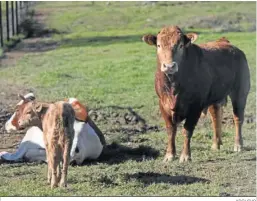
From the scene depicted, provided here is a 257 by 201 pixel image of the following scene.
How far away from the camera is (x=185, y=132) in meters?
11.1

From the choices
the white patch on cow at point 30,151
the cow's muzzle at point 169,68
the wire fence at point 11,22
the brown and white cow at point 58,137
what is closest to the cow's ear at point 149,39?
the cow's muzzle at point 169,68

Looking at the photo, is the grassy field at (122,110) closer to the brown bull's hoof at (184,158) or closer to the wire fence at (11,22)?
the brown bull's hoof at (184,158)

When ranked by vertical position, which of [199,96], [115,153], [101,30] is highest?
[199,96]

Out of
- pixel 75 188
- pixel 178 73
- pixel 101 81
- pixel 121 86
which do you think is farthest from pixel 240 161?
pixel 101 81

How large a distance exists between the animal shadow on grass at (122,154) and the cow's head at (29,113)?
1661 mm

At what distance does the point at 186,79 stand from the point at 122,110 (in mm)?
5260

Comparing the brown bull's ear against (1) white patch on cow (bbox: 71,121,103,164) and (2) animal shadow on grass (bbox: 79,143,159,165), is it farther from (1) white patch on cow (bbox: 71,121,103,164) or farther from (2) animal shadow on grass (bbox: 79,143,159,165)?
(2) animal shadow on grass (bbox: 79,143,159,165)

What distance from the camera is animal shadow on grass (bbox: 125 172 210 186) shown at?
30.7ft

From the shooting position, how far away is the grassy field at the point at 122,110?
9133mm

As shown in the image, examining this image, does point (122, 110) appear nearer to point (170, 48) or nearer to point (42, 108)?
point (170, 48)

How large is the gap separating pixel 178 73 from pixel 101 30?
32934mm

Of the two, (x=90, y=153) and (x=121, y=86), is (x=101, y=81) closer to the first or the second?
(x=121, y=86)

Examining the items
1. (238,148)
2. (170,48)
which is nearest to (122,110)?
(238,148)

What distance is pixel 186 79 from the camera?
11008mm
